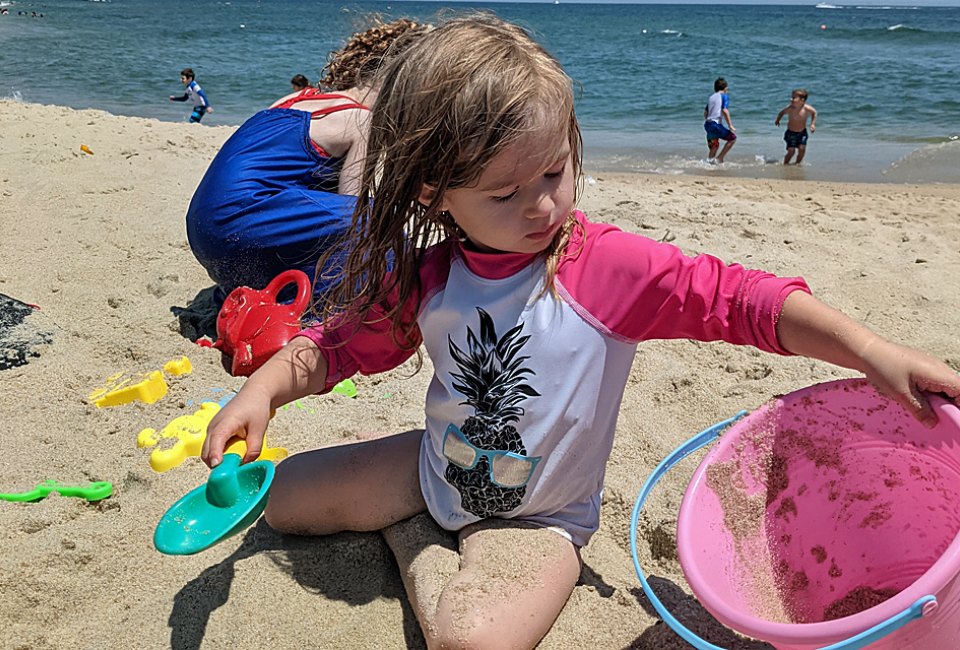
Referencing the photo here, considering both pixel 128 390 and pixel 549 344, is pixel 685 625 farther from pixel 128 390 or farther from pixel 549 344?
pixel 128 390

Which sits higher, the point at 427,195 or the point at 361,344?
the point at 427,195

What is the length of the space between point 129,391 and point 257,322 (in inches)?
17.2

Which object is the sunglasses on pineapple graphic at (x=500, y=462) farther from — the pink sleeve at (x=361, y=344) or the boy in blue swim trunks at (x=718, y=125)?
the boy in blue swim trunks at (x=718, y=125)

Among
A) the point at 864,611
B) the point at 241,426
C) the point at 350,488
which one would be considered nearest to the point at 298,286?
the point at 350,488

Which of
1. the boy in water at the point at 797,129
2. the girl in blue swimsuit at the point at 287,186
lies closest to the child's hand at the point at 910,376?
the girl in blue swimsuit at the point at 287,186

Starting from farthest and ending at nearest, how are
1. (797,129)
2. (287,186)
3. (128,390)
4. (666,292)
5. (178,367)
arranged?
(797,129) < (287,186) < (178,367) < (128,390) < (666,292)

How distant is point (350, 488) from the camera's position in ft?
5.84

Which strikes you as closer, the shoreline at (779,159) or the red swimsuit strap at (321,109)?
the red swimsuit strap at (321,109)

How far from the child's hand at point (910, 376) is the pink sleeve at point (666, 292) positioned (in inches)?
6.4

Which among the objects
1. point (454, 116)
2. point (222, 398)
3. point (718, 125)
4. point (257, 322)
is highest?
point (454, 116)

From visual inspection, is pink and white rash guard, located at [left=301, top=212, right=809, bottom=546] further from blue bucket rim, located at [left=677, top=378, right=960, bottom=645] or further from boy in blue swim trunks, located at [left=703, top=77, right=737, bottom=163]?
boy in blue swim trunks, located at [left=703, top=77, right=737, bottom=163]

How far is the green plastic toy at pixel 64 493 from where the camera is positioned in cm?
193

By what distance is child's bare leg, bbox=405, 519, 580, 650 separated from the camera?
1.43 meters

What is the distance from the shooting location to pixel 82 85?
529 inches
